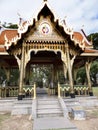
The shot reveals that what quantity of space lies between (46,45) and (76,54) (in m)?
2.18

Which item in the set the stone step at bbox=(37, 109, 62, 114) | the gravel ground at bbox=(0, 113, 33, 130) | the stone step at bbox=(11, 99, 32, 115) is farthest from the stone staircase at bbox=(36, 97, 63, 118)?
the gravel ground at bbox=(0, 113, 33, 130)

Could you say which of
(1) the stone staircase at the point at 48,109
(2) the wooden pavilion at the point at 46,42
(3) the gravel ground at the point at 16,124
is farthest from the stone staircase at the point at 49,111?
(2) the wooden pavilion at the point at 46,42

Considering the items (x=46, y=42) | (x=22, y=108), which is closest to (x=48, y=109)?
(x=22, y=108)

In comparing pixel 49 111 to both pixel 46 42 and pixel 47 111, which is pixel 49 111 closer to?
pixel 47 111

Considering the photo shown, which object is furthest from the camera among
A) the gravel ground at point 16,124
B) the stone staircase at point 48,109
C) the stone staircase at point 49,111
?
the stone staircase at point 48,109

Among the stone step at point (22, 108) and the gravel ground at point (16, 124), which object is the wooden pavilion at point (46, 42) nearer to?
the stone step at point (22, 108)

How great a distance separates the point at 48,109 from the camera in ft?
30.7

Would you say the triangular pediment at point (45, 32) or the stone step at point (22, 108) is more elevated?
the triangular pediment at point (45, 32)

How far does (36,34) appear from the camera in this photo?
38.1 feet

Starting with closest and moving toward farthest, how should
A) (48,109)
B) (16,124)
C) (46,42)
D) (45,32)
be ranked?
(16,124), (48,109), (46,42), (45,32)

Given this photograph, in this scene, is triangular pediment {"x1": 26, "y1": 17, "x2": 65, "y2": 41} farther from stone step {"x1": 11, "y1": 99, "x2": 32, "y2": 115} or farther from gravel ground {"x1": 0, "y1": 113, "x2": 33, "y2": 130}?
gravel ground {"x1": 0, "y1": 113, "x2": 33, "y2": 130}

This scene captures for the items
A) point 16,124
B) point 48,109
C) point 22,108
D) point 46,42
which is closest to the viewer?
point 16,124

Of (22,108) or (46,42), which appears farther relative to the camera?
(46,42)

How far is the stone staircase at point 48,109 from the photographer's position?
885cm
